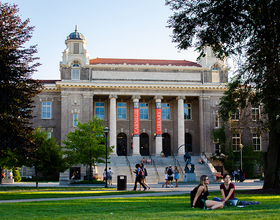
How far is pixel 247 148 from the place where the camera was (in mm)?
52406

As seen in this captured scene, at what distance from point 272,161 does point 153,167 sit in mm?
25196

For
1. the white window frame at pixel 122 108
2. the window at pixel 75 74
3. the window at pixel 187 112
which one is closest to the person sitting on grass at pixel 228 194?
the window at pixel 75 74

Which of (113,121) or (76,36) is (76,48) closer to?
(76,36)

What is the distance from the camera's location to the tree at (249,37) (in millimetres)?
19828

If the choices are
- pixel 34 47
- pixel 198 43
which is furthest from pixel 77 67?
pixel 198 43

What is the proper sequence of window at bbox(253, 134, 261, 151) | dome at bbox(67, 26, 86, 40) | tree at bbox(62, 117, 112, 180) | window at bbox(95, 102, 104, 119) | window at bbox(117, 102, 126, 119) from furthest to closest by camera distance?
window at bbox(117, 102, 126, 119) < window at bbox(253, 134, 261, 151) < window at bbox(95, 102, 104, 119) < dome at bbox(67, 26, 86, 40) < tree at bbox(62, 117, 112, 180)

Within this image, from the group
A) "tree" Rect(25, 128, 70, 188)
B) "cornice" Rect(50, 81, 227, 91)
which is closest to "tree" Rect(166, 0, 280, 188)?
"tree" Rect(25, 128, 70, 188)

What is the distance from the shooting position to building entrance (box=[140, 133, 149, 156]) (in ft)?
179

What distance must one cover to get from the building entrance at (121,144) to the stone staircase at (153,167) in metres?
4.77

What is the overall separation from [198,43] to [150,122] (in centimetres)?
3266

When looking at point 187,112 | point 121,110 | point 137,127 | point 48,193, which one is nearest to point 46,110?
point 121,110

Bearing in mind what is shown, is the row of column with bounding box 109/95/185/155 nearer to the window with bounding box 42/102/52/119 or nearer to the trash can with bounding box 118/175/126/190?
the window with bounding box 42/102/52/119

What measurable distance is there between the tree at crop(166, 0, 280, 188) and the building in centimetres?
2891

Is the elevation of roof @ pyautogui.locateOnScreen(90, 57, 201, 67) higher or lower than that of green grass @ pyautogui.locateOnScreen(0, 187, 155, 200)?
higher
